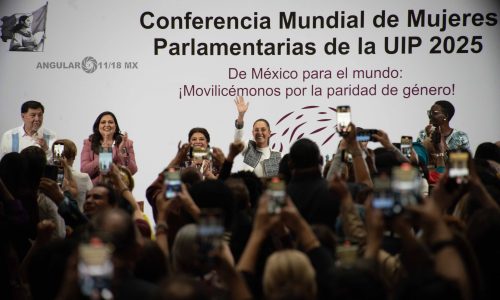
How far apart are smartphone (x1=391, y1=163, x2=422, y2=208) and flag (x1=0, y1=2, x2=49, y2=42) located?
24.9 ft

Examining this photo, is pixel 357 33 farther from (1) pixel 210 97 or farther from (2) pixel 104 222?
(2) pixel 104 222

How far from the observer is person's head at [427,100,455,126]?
29.6 feet

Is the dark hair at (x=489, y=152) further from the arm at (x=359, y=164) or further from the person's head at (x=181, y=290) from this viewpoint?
the person's head at (x=181, y=290)

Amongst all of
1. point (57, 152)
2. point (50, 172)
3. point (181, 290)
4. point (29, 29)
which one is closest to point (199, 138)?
point (57, 152)

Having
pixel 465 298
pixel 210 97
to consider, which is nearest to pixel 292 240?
pixel 465 298

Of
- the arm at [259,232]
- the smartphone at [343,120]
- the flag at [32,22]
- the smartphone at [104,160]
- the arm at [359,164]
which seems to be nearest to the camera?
the arm at [259,232]

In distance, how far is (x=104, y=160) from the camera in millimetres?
5984

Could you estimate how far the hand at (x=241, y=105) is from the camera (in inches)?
378

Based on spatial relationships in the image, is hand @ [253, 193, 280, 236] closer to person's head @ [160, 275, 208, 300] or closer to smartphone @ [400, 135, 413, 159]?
person's head @ [160, 275, 208, 300]

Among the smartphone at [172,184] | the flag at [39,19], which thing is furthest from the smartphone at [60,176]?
the flag at [39,19]

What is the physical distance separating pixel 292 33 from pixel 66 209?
564cm

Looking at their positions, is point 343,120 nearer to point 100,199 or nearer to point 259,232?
point 100,199

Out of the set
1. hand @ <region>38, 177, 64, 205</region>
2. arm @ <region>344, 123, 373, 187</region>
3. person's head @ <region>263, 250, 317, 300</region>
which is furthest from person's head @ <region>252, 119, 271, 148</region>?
person's head @ <region>263, 250, 317, 300</region>

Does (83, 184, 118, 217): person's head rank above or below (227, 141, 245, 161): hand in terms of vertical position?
below
